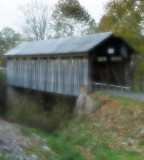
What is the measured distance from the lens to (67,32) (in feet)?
87.0

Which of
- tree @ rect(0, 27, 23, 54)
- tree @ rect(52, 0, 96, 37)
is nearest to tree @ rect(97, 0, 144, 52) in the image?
tree @ rect(52, 0, 96, 37)

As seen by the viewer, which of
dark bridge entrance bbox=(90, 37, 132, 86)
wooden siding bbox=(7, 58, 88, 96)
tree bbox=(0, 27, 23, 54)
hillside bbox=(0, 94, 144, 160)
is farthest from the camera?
tree bbox=(0, 27, 23, 54)

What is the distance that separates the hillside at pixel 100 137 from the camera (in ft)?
35.4

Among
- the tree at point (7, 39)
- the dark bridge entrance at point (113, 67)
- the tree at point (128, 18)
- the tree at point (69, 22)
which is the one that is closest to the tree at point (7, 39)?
the tree at point (7, 39)

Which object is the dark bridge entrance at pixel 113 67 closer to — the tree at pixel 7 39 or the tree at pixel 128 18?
the tree at pixel 128 18

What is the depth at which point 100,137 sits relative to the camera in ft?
41.7

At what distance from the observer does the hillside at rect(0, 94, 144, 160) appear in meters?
10.8

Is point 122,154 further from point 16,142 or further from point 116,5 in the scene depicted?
point 116,5

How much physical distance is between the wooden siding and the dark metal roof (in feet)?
1.70

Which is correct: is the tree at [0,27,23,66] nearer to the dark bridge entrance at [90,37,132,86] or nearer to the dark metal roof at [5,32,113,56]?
the dark metal roof at [5,32,113,56]

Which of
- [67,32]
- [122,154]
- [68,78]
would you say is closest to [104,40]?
[68,78]

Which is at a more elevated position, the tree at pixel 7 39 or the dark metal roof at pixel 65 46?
the tree at pixel 7 39

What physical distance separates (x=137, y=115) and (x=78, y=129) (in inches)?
109

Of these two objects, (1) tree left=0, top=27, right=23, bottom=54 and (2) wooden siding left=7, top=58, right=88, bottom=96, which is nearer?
(2) wooden siding left=7, top=58, right=88, bottom=96
